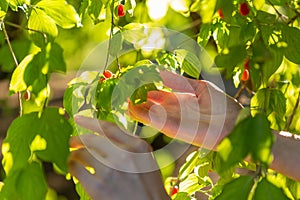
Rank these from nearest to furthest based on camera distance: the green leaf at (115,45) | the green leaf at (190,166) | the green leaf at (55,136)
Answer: the green leaf at (55,136) < the green leaf at (115,45) < the green leaf at (190,166)

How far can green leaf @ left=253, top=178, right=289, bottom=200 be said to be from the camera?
70cm

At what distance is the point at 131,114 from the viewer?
1.11 m

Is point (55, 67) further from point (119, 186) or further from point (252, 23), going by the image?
point (252, 23)

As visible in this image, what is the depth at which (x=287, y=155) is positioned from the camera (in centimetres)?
127

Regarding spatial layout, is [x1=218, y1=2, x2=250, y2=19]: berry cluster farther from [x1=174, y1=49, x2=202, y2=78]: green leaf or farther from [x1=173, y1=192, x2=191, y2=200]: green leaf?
[x1=173, y1=192, x2=191, y2=200]: green leaf

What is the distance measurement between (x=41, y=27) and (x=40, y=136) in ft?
0.97

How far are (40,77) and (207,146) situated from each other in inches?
19.7

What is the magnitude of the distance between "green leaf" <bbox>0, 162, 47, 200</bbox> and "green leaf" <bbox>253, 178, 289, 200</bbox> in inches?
9.1

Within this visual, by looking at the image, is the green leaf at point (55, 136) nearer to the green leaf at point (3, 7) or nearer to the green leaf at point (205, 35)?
the green leaf at point (3, 7)

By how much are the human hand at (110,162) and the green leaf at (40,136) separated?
102 millimetres

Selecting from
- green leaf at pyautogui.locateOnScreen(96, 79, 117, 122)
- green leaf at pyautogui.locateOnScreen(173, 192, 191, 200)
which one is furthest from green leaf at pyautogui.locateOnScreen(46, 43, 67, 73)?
green leaf at pyautogui.locateOnScreen(173, 192, 191, 200)

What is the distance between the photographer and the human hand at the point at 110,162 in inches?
35.0

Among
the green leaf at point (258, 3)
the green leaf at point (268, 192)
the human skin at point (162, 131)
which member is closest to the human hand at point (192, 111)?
Result: the human skin at point (162, 131)

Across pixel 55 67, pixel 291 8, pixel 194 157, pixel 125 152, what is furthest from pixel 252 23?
pixel 55 67
